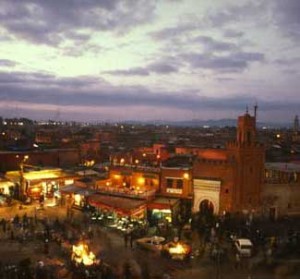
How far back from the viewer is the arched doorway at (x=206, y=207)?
29703 mm

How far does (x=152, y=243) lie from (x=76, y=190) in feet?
39.2

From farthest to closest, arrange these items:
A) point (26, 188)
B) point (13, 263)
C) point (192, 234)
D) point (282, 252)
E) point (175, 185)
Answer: point (26, 188) → point (175, 185) → point (192, 234) → point (282, 252) → point (13, 263)

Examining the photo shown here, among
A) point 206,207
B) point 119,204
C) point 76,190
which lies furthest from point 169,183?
point 76,190

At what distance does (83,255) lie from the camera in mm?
21016

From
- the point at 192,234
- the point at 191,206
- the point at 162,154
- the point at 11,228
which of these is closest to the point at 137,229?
the point at 192,234

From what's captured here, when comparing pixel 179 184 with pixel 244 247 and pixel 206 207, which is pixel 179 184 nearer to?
pixel 206 207

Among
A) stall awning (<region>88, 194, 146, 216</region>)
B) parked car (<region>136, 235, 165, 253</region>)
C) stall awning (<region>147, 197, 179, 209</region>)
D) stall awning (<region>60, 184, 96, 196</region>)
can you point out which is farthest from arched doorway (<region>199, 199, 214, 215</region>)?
stall awning (<region>60, 184, 96, 196</region>)

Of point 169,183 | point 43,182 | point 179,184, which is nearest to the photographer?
point 179,184

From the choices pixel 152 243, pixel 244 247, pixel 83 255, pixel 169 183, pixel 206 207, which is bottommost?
pixel 83 255

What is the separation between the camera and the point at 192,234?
2564 cm

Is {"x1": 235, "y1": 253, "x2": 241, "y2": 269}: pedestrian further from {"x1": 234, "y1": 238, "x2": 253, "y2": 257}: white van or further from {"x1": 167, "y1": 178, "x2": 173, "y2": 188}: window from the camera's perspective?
{"x1": 167, "y1": 178, "x2": 173, "y2": 188}: window

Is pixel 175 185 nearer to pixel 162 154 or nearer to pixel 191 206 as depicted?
pixel 191 206

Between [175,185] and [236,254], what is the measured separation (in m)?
10.1

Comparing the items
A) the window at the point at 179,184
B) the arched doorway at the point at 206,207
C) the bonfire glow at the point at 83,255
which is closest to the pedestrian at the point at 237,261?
the bonfire glow at the point at 83,255
